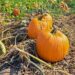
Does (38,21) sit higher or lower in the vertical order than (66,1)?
higher

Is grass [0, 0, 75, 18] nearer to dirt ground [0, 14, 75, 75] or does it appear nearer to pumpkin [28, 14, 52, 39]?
dirt ground [0, 14, 75, 75]

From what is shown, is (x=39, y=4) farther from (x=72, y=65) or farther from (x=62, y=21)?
(x=72, y=65)

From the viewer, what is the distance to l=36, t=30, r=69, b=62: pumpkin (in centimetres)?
394

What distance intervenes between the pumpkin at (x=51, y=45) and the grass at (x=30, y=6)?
1.89 metres

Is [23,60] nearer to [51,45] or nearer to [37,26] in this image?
[51,45]

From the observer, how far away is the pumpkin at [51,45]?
394cm

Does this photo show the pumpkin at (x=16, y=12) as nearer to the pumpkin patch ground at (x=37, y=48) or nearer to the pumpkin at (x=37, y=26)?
the pumpkin patch ground at (x=37, y=48)

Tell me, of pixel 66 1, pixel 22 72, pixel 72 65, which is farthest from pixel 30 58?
pixel 66 1

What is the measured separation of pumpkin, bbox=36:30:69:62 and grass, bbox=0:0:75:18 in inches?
74.4

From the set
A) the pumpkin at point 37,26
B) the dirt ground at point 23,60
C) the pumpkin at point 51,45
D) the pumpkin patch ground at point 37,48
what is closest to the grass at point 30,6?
the pumpkin patch ground at point 37,48

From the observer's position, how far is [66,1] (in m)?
7.14

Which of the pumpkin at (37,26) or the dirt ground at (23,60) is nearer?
the dirt ground at (23,60)

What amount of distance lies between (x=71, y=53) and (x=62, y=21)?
3.83 ft

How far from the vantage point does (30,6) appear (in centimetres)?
641
